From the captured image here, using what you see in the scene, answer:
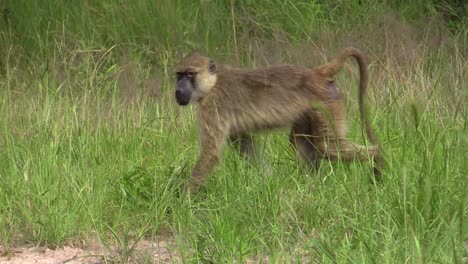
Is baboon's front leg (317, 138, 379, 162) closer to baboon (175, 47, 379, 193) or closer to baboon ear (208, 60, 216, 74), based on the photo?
baboon (175, 47, 379, 193)

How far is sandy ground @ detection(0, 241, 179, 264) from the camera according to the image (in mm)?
4773

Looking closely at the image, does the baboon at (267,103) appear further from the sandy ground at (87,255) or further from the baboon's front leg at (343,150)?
the sandy ground at (87,255)

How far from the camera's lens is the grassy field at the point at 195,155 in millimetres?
4664

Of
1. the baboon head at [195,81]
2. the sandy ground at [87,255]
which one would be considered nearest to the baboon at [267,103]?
the baboon head at [195,81]

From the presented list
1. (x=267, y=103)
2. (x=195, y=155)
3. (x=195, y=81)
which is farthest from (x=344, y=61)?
(x=195, y=155)

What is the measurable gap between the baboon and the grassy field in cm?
14

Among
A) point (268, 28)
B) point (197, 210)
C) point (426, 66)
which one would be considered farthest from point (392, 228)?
point (268, 28)

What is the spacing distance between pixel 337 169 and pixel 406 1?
5.49 meters

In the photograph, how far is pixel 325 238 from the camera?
4.60 metres

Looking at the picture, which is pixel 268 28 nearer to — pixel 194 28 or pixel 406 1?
pixel 194 28

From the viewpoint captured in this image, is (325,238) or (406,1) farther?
(406,1)

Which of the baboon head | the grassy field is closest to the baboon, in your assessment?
the baboon head

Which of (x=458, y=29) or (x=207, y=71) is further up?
(x=207, y=71)

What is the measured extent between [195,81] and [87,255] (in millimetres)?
1921
